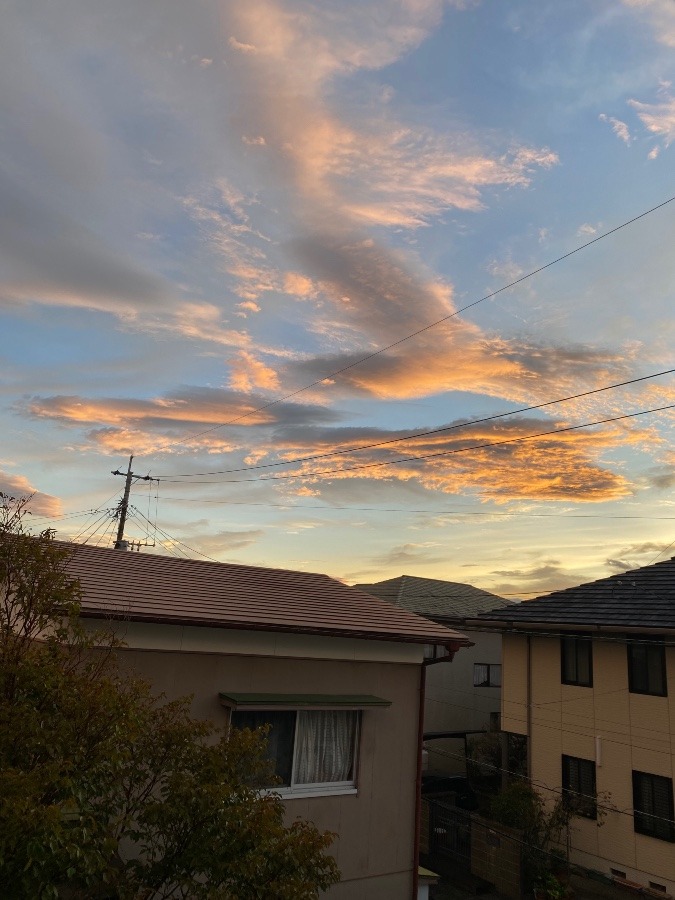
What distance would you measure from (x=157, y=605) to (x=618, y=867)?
649 inches

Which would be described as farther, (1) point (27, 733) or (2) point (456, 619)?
(2) point (456, 619)

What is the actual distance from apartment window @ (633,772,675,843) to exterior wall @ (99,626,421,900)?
10268mm

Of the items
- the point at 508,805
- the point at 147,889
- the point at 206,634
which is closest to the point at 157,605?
the point at 206,634

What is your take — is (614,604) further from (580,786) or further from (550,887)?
(550,887)

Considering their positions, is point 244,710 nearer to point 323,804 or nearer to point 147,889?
point 323,804

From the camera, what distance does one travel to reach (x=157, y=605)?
9734mm

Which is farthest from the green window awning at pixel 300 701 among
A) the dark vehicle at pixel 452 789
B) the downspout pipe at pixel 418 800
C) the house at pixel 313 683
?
the dark vehicle at pixel 452 789

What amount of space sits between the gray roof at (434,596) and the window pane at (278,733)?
19.1 metres

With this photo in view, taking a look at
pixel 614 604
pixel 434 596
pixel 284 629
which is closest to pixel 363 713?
pixel 284 629

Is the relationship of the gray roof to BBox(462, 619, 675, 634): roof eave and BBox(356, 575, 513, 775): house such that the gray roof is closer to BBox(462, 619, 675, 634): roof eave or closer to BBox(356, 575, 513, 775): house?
BBox(356, 575, 513, 775): house

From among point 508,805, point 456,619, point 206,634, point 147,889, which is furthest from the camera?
point 456,619

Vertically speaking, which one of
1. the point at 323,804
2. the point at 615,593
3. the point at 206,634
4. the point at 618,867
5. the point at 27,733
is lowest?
the point at 618,867

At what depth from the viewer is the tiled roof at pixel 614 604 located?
18.8m

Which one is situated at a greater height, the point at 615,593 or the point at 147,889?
the point at 615,593
